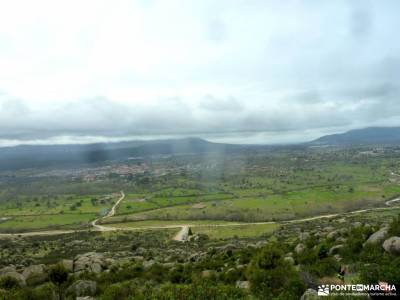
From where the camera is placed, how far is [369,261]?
21.6m

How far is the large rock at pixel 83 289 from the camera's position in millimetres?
23281

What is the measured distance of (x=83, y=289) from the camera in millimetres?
23641

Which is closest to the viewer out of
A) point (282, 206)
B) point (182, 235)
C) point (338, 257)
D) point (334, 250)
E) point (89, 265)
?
point (338, 257)

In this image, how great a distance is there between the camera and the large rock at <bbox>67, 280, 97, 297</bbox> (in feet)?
76.4

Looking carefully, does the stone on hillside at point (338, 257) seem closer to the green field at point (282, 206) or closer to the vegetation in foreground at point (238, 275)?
the vegetation in foreground at point (238, 275)

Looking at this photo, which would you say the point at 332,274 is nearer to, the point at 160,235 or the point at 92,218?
the point at 160,235

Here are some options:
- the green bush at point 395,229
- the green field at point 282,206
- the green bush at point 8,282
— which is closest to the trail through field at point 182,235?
the green field at point 282,206

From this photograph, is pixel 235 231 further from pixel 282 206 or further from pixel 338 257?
pixel 338 257

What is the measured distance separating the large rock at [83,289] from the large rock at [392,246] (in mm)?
21243

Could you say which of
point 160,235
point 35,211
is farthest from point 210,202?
point 35,211

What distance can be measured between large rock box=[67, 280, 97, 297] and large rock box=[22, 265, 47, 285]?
6770 mm

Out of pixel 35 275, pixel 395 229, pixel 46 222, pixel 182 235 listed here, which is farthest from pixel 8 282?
pixel 46 222

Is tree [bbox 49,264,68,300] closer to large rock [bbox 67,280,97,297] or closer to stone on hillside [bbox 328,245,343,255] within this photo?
large rock [bbox 67,280,97,297]

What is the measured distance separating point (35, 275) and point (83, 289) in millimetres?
8614
